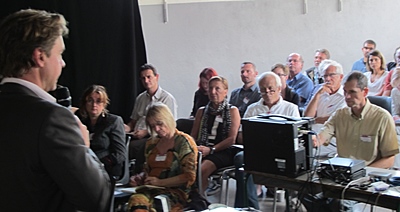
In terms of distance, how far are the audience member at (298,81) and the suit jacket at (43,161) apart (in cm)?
406

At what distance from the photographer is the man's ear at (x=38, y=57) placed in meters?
1.21

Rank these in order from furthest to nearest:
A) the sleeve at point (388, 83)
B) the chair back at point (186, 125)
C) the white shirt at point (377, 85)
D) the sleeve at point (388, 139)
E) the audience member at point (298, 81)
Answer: the audience member at point (298, 81)
the white shirt at point (377, 85)
the sleeve at point (388, 83)
the chair back at point (186, 125)
the sleeve at point (388, 139)

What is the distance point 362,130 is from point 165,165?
1378mm

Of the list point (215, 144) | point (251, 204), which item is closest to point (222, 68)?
point (215, 144)

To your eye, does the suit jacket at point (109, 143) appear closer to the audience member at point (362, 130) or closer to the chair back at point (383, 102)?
the audience member at point (362, 130)

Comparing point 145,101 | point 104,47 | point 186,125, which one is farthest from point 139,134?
point 104,47

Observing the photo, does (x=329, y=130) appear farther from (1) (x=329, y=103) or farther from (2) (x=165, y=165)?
(2) (x=165, y=165)

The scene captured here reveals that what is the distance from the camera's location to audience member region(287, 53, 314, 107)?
5309 millimetres

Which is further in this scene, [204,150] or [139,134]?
[139,134]

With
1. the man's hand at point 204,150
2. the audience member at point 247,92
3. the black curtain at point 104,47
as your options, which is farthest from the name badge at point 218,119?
the black curtain at point 104,47

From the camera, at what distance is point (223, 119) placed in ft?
13.9

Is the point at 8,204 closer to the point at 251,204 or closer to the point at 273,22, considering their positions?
the point at 251,204

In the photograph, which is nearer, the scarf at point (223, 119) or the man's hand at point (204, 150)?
the man's hand at point (204, 150)

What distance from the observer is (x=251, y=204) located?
3.70 m
